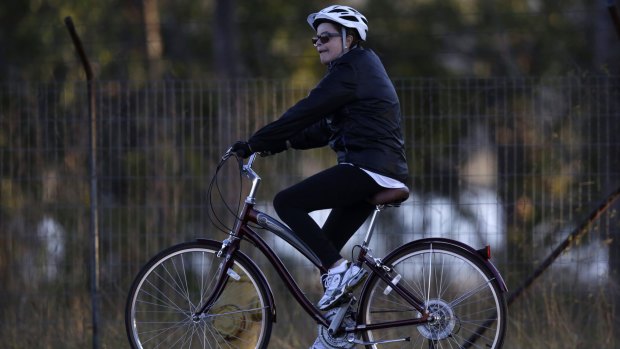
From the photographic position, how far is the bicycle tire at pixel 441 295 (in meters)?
6.23

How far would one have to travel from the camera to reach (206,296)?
21.7 feet

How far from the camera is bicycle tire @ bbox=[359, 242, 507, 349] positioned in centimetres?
623

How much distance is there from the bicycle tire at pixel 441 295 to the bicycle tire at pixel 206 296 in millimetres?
587

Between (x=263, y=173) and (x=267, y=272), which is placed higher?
(x=263, y=173)

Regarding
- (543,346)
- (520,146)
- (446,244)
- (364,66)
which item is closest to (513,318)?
(543,346)

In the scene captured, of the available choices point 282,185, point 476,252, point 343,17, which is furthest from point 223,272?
point 282,185

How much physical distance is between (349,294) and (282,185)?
241cm

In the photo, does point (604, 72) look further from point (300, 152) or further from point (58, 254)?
point (58, 254)

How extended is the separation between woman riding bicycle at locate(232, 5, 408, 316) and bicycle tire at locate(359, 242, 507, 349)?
19 cm

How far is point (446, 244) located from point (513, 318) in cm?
255

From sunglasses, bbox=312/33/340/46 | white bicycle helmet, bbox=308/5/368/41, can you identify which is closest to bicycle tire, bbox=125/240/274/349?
sunglasses, bbox=312/33/340/46

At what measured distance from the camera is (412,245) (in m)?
6.25

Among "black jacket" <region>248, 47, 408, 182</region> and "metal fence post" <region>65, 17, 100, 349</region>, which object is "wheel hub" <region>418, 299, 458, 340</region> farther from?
"metal fence post" <region>65, 17, 100, 349</region>

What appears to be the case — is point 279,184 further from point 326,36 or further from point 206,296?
point 326,36
